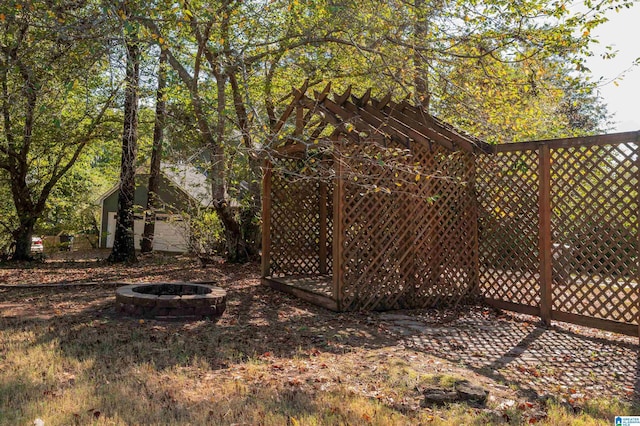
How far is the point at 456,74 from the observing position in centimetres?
787

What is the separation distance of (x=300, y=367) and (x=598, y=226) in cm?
368

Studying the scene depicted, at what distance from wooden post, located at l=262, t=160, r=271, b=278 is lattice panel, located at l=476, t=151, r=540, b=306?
332 centimetres

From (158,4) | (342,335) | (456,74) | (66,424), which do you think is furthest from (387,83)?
(66,424)

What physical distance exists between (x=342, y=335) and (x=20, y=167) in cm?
1059

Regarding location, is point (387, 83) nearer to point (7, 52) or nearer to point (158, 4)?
point (158, 4)

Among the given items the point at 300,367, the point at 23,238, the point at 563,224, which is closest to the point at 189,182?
the point at 23,238

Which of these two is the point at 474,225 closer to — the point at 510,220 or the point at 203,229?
the point at 510,220

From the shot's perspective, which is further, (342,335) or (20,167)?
(20,167)

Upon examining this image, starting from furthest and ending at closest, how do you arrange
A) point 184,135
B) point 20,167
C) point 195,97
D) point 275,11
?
point 20,167, point 184,135, point 275,11, point 195,97

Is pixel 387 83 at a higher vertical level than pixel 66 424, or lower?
higher

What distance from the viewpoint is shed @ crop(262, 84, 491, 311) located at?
5949mm

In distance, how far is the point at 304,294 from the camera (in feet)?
22.5

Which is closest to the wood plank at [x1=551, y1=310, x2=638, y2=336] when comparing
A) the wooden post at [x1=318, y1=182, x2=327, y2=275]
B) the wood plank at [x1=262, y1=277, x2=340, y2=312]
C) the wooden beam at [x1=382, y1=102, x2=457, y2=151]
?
the wooden beam at [x1=382, y1=102, x2=457, y2=151]

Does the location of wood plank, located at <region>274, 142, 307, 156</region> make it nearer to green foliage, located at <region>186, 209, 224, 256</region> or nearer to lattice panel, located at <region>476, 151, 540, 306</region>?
lattice panel, located at <region>476, 151, 540, 306</region>
